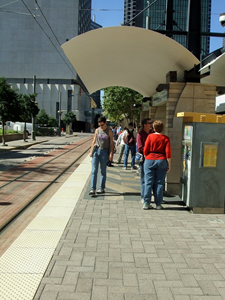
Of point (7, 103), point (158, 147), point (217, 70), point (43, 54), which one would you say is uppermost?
point (43, 54)

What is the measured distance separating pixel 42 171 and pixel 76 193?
4400mm

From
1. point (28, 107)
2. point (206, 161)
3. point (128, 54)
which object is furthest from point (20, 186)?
point (28, 107)

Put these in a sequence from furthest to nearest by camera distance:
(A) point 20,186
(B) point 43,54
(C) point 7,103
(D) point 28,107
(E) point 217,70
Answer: (B) point 43,54, (D) point 28,107, (C) point 7,103, (A) point 20,186, (E) point 217,70

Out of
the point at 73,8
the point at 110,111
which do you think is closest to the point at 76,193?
the point at 110,111

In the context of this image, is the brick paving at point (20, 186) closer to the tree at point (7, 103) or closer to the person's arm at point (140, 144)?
the person's arm at point (140, 144)

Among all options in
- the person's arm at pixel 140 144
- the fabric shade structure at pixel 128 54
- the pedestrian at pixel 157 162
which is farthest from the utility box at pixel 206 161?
the fabric shade structure at pixel 128 54

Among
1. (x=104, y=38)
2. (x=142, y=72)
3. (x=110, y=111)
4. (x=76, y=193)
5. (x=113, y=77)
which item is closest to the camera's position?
(x=104, y=38)

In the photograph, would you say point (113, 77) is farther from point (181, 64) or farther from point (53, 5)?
point (53, 5)

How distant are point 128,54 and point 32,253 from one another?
5.69 m

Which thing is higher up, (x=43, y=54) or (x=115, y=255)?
(x=43, y=54)

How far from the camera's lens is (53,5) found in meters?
78.9

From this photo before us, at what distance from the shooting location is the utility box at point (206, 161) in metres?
5.75

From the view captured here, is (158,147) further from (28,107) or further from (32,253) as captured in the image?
(28,107)

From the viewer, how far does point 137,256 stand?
12.7 feet
